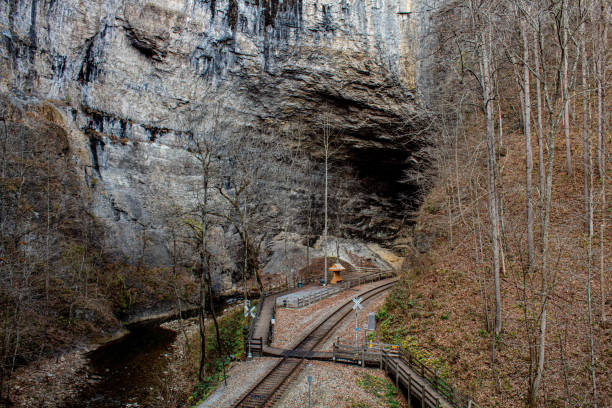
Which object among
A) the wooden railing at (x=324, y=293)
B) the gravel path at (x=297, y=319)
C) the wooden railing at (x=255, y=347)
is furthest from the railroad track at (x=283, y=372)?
the wooden railing at (x=324, y=293)

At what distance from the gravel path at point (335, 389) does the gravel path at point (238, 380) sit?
1.43m

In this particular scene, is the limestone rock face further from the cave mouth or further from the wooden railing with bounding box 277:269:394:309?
the wooden railing with bounding box 277:269:394:309

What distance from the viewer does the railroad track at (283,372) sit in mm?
10559

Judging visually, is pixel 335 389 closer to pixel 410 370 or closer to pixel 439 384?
pixel 410 370

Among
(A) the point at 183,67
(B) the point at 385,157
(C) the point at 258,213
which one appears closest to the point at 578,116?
(B) the point at 385,157

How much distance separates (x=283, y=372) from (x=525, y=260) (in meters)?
10.1

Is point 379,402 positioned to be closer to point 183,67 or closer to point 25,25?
point 183,67

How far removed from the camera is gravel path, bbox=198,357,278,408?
35.8 feet

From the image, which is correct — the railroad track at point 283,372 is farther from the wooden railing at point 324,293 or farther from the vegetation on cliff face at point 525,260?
the vegetation on cliff face at point 525,260

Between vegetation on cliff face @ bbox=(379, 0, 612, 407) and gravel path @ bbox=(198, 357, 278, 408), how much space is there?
17.8ft

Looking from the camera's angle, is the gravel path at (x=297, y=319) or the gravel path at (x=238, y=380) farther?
the gravel path at (x=297, y=319)

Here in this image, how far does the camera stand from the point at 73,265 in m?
21.7

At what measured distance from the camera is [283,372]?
41.1 feet

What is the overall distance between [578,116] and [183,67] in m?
29.4
